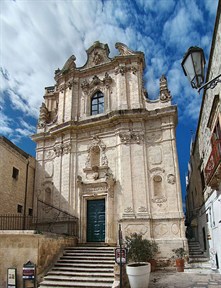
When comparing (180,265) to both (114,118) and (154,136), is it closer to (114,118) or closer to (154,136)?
(154,136)

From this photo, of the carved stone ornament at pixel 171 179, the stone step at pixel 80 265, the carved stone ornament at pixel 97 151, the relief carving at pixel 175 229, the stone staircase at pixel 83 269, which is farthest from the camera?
the carved stone ornament at pixel 97 151

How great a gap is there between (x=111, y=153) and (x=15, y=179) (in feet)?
18.9

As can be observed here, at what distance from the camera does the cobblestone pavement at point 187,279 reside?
8250 mm

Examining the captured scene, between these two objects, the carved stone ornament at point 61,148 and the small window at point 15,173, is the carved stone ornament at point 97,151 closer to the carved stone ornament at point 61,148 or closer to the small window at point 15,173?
the carved stone ornament at point 61,148

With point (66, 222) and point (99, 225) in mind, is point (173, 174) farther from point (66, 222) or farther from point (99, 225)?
point (66, 222)

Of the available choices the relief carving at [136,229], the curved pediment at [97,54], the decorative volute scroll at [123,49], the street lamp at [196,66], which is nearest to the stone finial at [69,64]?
the curved pediment at [97,54]

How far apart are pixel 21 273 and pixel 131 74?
41.1ft

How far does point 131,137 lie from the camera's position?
14.7 meters

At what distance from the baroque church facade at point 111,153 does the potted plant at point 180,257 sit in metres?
0.36

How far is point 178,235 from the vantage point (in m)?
12.4

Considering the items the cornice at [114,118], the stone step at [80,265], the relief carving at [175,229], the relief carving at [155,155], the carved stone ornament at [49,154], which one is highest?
the cornice at [114,118]

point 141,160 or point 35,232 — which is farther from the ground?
point 141,160

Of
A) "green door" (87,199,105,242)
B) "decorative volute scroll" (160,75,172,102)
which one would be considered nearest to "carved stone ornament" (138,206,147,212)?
"green door" (87,199,105,242)

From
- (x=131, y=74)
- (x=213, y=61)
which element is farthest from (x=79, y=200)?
(x=213, y=61)
